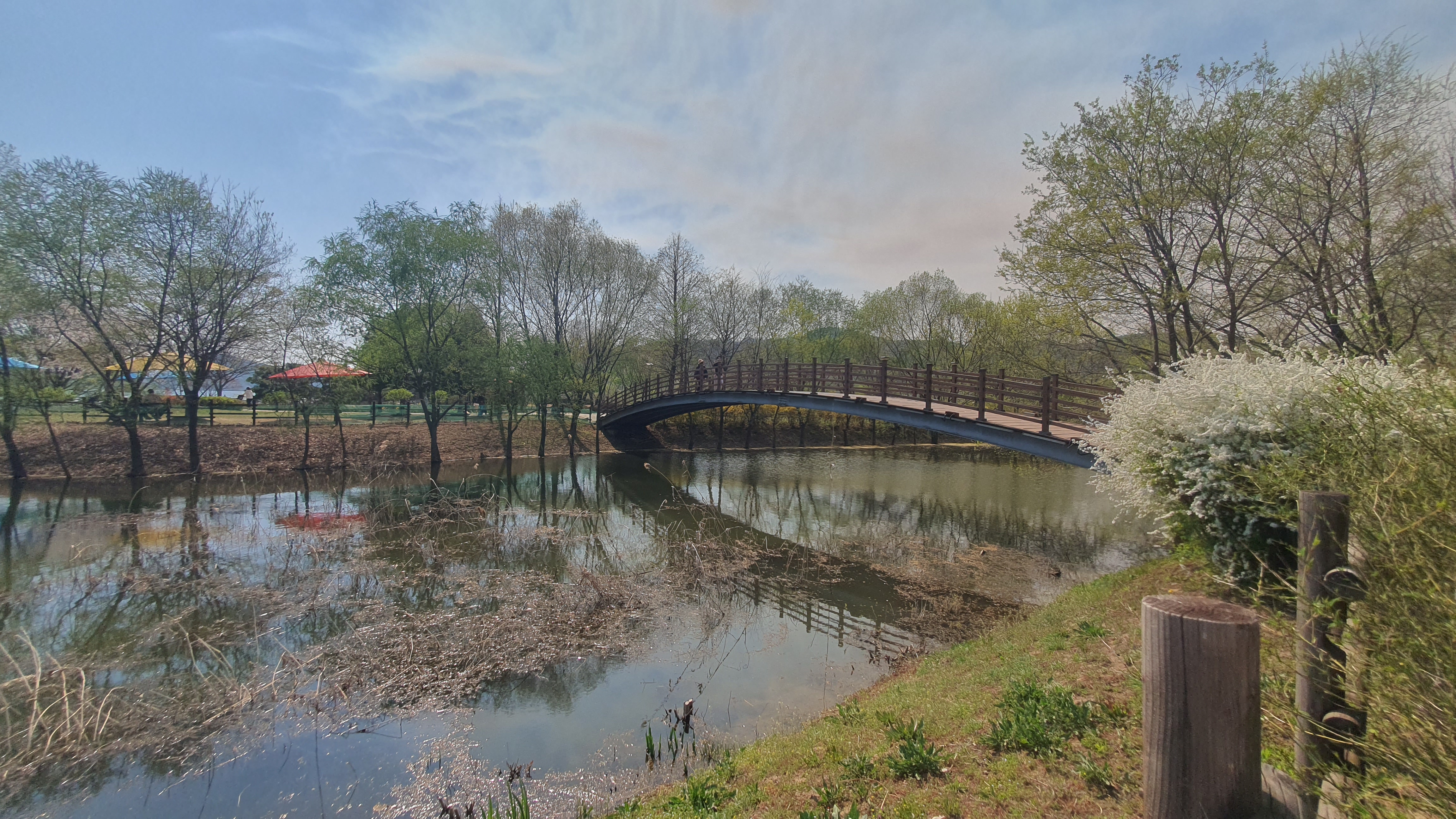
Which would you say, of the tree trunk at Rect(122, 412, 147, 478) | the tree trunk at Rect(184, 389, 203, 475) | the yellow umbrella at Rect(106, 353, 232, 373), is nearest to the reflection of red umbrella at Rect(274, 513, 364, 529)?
the tree trunk at Rect(184, 389, 203, 475)

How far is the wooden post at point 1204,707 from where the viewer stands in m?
2.03

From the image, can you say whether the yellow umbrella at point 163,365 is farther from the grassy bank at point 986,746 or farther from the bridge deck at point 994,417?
the grassy bank at point 986,746

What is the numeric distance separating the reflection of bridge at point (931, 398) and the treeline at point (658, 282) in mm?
2755

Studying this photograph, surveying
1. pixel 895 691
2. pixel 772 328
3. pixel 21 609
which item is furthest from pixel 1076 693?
pixel 772 328

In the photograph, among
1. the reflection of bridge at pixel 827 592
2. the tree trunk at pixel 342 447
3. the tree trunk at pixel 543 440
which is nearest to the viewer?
the reflection of bridge at pixel 827 592

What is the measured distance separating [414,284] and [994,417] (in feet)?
72.0

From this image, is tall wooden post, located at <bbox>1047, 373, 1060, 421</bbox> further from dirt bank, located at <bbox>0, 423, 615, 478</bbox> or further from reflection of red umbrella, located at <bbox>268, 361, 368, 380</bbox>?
reflection of red umbrella, located at <bbox>268, 361, 368, 380</bbox>

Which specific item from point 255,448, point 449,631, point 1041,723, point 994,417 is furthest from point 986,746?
point 255,448

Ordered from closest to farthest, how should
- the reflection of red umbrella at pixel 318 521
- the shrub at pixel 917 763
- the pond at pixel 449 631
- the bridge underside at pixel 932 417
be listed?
the shrub at pixel 917 763
the pond at pixel 449 631
the bridge underside at pixel 932 417
the reflection of red umbrella at pixel 318 521

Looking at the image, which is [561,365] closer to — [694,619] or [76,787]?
[694,619]

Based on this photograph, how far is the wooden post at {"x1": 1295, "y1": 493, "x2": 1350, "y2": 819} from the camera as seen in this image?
2.14 metres

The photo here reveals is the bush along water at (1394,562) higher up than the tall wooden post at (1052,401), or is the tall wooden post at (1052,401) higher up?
the tall wooden post at (1052,401)

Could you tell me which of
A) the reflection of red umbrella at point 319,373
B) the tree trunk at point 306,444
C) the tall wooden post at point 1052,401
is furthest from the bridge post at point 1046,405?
the reflection of red umbrella at point 319,373

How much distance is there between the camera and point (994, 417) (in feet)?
49.3
